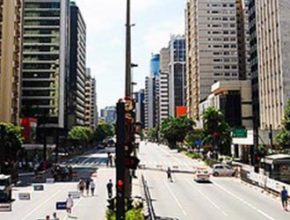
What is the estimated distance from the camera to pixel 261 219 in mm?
29078

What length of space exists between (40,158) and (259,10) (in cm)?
4867

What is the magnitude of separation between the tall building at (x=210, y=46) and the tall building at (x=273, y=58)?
67.7 metres

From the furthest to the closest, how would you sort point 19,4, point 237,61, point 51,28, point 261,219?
point 237,61 < point 51,28 < point 19,4 < point 261,219

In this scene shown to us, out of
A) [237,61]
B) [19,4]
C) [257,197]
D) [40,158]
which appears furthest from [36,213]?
[237,61]

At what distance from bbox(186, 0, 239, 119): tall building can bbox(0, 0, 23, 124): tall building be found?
3139 inches

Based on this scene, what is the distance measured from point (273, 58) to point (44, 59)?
244ft

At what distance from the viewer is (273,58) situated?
85.4 meters

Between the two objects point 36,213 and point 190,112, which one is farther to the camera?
point 190,112

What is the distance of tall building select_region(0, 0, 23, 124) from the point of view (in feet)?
284

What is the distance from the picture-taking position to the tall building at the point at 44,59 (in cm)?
13600

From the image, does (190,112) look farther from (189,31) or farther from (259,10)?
(259,10)

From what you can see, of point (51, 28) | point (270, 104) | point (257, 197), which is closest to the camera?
point (257, 197)

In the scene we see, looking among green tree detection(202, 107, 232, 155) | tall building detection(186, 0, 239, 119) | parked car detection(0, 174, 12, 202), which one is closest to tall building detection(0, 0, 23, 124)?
green tree detection(202, 107, 232, 155)

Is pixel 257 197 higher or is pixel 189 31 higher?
pixel 189 31
